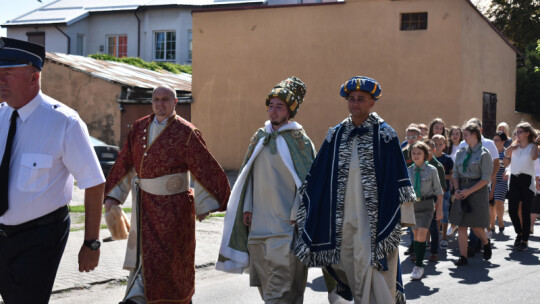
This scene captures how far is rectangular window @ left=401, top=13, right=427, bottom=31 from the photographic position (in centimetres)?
1995

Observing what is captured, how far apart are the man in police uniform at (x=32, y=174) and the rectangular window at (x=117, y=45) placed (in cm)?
3658

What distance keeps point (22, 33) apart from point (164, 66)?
1339 cm

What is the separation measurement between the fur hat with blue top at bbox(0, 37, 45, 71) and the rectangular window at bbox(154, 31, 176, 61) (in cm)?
3490

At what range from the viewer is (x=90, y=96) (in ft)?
78.1

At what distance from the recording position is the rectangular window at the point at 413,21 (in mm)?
19953

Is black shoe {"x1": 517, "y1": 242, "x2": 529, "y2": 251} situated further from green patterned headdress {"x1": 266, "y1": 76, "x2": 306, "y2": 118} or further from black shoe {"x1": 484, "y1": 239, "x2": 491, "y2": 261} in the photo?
green patterned headdress {"x1": 266, "y1": 76, "x2": 306, "y2": 118}

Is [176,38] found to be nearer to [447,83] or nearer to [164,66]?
[164,66]

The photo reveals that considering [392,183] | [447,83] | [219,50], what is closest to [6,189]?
[392,183]

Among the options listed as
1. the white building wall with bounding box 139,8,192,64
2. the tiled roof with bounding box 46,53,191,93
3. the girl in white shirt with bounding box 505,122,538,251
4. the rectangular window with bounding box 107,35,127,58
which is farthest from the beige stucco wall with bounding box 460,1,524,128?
the rectangular window with bounding box 107,35,127,58

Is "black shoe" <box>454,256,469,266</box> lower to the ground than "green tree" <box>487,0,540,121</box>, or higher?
lower

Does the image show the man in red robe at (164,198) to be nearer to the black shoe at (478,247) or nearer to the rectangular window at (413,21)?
the black shoe at (478,247)

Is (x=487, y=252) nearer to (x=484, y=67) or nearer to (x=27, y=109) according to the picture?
(x=27, y=109)

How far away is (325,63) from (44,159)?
17625 millimetres

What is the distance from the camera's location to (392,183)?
4.99m
